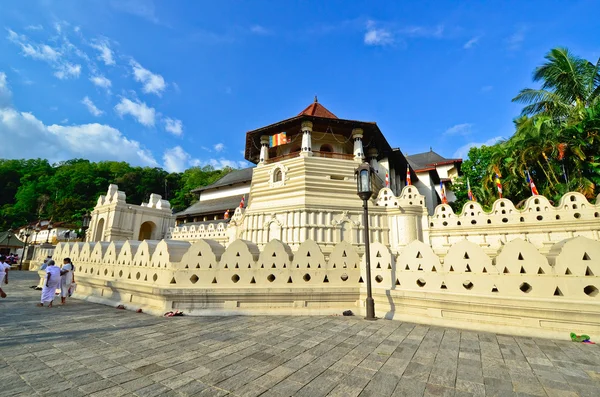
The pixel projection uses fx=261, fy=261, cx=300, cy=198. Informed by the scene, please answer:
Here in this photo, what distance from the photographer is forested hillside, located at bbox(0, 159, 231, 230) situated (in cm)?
5188

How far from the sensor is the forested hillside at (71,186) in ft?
170

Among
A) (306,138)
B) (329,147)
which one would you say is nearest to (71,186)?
(306,138)

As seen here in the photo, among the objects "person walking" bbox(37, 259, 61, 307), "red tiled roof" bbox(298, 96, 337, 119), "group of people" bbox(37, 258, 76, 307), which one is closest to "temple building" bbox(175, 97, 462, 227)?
"red tiled roof" bbox(298, 96, 337, 119)

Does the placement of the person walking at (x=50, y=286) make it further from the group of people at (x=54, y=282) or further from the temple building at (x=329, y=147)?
the temple building at (x=329, y=147)

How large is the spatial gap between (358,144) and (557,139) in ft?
37.8

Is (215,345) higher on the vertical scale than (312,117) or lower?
lower

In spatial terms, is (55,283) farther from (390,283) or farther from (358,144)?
(358,144)

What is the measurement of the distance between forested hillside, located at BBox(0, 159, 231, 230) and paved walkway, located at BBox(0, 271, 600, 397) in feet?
178

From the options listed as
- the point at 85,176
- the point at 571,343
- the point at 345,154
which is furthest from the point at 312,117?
the point at 85,176

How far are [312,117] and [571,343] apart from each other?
1809cm

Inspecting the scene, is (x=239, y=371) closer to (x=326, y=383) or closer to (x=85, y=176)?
(x=326, y=383)

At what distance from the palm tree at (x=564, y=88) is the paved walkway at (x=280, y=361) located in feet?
62.2

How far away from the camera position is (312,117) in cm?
1988

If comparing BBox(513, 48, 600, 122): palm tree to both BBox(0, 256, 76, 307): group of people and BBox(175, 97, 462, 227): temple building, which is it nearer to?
BBox(175, 97, 462, 227): temple building
